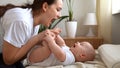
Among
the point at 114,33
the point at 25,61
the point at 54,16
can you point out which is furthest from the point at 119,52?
the point at 114,33

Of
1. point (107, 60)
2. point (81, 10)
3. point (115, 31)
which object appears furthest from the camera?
point (81, 10)

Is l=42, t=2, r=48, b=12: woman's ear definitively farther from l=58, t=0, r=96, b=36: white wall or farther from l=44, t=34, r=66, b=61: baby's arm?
l=58, t=0, r=96, b=36: white wall

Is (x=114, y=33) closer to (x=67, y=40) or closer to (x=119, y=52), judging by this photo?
(x=67, y=40)

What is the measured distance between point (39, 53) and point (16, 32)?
0.26m

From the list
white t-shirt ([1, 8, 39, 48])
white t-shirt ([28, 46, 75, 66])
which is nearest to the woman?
white t-shirt ([1, 8, 39, 48])

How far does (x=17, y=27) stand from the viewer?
3.66ft

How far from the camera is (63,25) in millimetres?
3135

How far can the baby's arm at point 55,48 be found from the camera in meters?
1.29

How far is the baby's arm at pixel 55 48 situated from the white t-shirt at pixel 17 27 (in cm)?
15

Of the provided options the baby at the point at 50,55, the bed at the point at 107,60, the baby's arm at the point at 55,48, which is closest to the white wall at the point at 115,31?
the bed at the point at 107,60

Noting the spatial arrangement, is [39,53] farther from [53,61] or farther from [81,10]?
[81,10]

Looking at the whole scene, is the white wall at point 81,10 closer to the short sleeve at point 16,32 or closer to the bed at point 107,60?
the bed at point 107,60

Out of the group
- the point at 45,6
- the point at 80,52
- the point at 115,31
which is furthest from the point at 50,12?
the point at 115,31

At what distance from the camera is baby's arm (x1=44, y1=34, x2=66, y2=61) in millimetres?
1286
